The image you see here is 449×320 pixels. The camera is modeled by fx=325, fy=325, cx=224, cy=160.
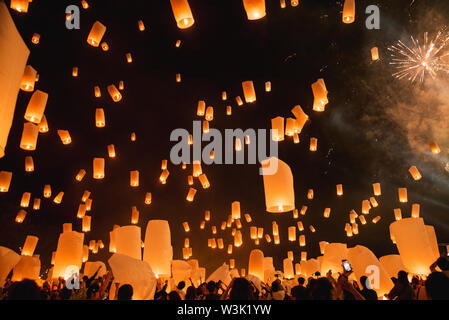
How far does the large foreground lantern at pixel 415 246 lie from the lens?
5.43m


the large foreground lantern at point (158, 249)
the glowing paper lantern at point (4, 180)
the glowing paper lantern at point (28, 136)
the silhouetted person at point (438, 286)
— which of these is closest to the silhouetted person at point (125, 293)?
the silhouetted person at point (438, 286)

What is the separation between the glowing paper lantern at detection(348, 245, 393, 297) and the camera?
185 inches

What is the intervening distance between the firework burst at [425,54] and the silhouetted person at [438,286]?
937 cm

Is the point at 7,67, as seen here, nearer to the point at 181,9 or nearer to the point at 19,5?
the point at 19,5

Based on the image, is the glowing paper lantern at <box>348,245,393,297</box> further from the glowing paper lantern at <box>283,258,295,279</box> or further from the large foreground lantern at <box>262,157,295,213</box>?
the glowing paper lantern at <box>283,258,295,279</box>

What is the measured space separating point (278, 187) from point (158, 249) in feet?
10.2

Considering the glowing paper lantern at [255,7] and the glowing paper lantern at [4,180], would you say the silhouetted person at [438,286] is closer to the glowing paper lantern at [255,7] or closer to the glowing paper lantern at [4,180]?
the glowing paper lantern at [255,7]

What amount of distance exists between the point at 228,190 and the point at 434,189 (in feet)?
25.7

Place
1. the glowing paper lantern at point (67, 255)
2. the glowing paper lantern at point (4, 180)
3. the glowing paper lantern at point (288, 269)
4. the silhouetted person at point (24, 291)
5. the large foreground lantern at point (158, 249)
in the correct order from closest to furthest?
the silhouetted person at point (24, 291)
the large foreground lantern at point (158, 249)
the glowing paper lantern at point (67, 255)
the glowing paper lantern at point (4, 180)
the glowing paper lantern at point (288, 269)

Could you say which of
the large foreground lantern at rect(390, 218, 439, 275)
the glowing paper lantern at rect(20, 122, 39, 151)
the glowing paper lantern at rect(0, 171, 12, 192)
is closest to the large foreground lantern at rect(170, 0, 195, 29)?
the glowing paper lantern at rect(20, 122, 39, 151)

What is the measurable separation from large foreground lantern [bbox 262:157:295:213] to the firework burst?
8227 mm

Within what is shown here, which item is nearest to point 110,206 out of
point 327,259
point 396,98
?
point 327,259

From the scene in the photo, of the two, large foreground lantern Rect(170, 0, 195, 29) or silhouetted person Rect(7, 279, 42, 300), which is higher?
large foreground lantern Rect(170, 0, 195, 29)
